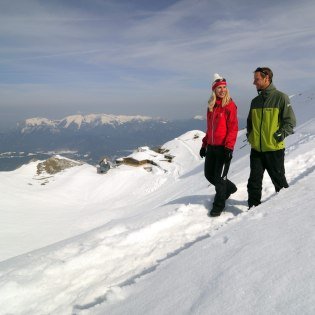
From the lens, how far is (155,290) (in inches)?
151

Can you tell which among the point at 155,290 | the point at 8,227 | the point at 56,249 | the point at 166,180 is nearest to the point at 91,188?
the point at 166,180

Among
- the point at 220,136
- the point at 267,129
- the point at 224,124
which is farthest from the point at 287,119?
the point at 220,136

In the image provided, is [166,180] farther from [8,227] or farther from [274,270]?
[274,270]

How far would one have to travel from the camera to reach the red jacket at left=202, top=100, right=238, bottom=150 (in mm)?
6349

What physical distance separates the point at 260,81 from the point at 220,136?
1.23 m

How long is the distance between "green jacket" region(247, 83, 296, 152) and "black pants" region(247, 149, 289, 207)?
0.14 metres

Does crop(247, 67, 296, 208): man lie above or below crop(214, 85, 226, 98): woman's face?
below

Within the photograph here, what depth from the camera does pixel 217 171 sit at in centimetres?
663

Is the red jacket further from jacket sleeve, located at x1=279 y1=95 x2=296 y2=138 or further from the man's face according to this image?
jacket sleeve, located at x1=279 y1=95 x2=296 y2=138

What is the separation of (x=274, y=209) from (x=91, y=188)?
21.0m

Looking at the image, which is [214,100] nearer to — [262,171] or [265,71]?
[265,71]

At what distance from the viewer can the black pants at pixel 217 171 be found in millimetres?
6547

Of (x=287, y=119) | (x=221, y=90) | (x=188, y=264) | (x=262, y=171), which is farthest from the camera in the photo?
(x=262, y=171)

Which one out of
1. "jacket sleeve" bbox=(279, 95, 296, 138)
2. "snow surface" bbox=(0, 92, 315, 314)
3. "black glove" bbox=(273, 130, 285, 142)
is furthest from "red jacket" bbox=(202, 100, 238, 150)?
"snow surface" bbox=(0, 92, 315, 314)
